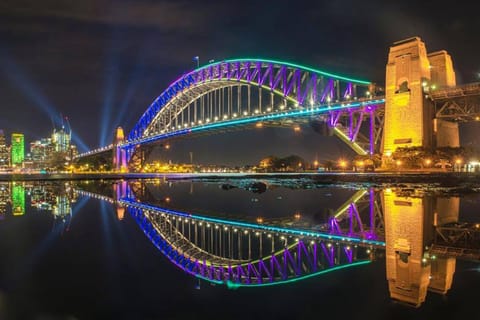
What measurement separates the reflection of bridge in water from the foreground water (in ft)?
0.07

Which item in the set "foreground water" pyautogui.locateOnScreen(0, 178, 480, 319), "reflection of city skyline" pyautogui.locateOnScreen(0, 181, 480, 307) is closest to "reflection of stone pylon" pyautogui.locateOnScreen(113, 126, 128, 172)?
"reflection of city skyline" pyautogui.locateOnScreen(0, 181, 480, 307)

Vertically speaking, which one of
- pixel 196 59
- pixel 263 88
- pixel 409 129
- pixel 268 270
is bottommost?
pixel 268 270

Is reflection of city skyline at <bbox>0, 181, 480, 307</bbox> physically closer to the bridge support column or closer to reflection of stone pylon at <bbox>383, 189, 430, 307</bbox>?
reflection of stone pylon at <bbox>383, 189, 430, 307</bbox>

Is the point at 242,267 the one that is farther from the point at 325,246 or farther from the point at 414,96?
the point at 414,96

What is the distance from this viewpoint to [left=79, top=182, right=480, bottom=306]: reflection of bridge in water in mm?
4922

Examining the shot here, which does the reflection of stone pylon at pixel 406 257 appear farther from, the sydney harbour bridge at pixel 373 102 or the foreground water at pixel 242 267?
the sydney harbour bridge at pixel 373 102

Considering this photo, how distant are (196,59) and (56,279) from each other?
75.4 m

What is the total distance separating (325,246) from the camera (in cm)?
670

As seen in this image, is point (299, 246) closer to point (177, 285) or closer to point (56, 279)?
point (177, 285)

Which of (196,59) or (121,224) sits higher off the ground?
(196,59)

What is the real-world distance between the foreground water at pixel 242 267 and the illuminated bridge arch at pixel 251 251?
0.02m

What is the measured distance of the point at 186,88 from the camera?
6881 centimetres

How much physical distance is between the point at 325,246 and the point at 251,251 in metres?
1.29

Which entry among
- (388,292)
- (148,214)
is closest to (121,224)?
(148,214)
